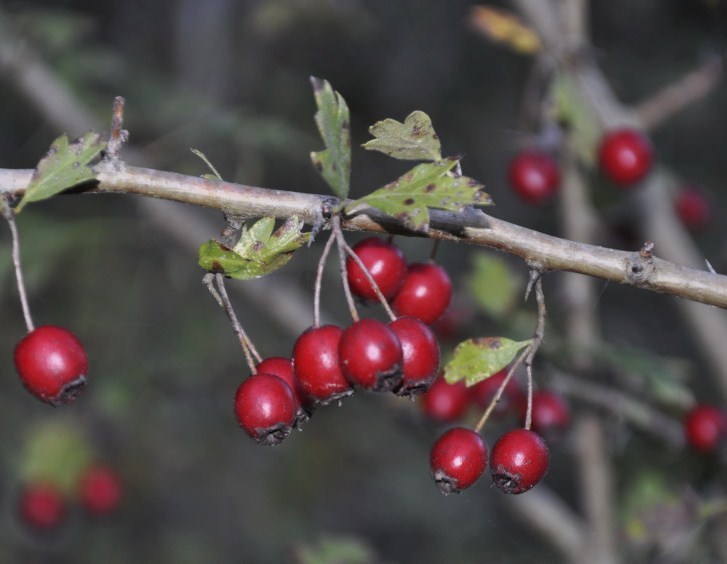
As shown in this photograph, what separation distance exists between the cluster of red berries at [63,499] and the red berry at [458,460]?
3399mm

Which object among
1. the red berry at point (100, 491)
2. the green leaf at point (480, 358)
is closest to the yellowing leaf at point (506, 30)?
the green leaf at point (480, 358)

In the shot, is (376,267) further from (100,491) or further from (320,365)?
(100,491)

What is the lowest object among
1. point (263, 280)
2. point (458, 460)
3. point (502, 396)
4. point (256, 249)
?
point (458, 460)

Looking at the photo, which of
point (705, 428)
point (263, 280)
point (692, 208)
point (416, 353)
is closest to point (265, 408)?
point (416, 353)

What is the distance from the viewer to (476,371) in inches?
63.8

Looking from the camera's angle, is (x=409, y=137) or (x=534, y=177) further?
(x=534, y=177)

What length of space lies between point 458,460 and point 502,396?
1.15 m

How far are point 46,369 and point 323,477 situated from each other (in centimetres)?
505

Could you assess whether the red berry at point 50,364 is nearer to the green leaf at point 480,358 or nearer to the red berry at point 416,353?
the red berry at point 416,353

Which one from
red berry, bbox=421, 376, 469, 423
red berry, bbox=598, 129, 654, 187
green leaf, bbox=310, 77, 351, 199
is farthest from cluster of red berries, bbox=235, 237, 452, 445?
red berry, bbox=598, 129, 654, 187

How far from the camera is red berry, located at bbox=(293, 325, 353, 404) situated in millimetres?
1422

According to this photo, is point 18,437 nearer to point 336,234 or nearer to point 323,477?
point 323,477

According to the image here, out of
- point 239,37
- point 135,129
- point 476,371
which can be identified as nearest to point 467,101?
point 239,37

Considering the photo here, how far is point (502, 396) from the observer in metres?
2.62
